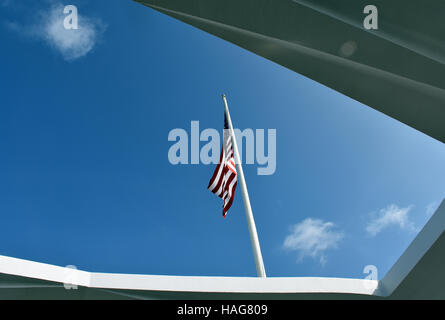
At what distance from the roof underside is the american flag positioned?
16.6 feet

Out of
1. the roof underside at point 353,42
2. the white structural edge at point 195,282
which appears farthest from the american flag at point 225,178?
the roof underside at point 353,42

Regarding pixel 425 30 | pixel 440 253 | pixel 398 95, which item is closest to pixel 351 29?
pixel 425 30

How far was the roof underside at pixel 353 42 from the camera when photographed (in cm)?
456

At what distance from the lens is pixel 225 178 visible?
1017 cm

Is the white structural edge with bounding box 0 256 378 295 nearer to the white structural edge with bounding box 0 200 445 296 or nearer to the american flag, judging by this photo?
the white structural edge with bounding box 0 200 445 296

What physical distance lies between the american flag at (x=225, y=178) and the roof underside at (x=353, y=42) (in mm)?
5047

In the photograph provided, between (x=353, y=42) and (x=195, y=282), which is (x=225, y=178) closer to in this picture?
(x=195, y=282)

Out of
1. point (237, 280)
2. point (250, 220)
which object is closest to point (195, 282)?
point (237, 280)

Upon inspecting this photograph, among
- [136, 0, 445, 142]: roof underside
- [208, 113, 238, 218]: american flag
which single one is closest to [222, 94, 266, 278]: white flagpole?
[208, 113, 238, 218]: american flag

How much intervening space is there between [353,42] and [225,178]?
6.12 m

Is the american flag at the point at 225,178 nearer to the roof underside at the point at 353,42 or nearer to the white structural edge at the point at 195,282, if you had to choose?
the white structural edge at the point at 195,282

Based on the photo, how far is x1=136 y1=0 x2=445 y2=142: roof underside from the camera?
456cm

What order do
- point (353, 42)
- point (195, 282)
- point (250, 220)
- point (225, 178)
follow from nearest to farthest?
point (353, 42) → point (195, 282) → point (250, 220) → point (225, 178)
